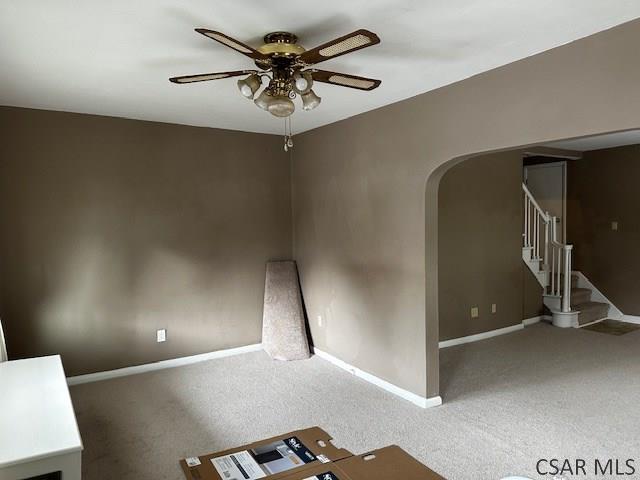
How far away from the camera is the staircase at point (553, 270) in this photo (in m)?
6.02

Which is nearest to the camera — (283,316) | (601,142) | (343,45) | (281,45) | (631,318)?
(343,45)

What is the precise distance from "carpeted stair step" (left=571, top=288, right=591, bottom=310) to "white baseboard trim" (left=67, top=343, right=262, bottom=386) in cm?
447

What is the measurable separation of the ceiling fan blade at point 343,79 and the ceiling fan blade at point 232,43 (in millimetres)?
300

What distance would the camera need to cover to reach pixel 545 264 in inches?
254

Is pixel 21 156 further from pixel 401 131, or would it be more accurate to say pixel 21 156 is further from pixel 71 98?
pixel 401 131

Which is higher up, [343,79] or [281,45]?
[281,45]

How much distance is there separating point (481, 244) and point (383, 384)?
2.35 meters

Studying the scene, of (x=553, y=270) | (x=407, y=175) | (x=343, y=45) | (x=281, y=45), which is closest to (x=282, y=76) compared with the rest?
(x=281, y=45)

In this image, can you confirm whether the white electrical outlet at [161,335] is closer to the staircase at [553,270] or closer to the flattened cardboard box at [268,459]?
the flattened cardboard box at [268,459]

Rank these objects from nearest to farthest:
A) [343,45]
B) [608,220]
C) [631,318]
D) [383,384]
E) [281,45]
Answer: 1. [343,45]
2. [281,45]
3. [383,384]
4. [631,318]
5. [608,220]

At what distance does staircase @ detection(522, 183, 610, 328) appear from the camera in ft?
19.8

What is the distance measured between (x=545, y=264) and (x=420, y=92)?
4.10 meters

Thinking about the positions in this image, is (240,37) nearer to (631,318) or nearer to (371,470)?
(371,470)

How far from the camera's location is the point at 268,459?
1.44 metres
